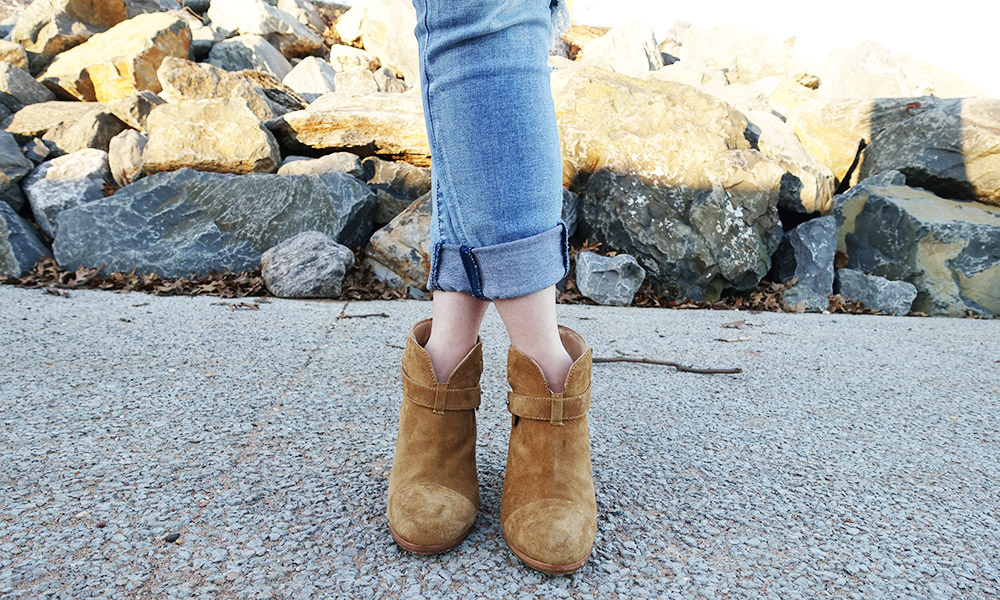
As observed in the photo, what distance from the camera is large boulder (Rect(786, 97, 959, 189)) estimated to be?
5.27m

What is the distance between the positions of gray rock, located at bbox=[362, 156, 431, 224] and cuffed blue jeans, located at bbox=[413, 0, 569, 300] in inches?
138

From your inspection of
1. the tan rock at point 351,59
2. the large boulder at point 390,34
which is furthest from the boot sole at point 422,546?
the tan rock at point 351,59

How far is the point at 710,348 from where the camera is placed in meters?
2.36

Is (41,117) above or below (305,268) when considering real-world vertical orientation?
above

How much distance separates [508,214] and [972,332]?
3316 millimetres

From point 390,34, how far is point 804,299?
8.06m

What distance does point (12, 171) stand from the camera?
407 centimetres

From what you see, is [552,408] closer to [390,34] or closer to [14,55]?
[14,55]

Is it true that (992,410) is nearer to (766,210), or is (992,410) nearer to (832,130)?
(766,210)

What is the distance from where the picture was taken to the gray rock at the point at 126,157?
4301 mm

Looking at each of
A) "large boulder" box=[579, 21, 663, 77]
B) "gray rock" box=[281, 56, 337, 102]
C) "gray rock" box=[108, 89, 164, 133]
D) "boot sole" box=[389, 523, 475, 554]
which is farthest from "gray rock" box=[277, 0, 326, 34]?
"boot sole" box=[389, 523, 475, 554]

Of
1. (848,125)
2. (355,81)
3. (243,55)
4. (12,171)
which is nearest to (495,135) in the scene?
(12,171)

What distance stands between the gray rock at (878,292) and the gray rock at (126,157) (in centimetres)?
547

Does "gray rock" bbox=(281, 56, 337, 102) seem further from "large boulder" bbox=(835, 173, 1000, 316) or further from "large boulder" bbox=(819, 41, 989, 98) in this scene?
"large boulder" bbox=(819, 41, 989, 98)
